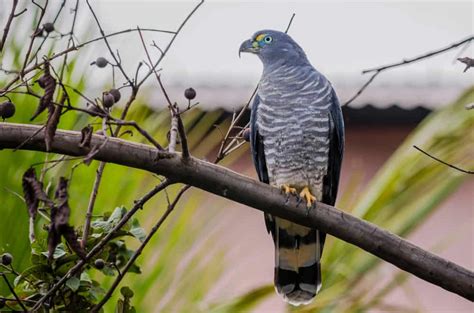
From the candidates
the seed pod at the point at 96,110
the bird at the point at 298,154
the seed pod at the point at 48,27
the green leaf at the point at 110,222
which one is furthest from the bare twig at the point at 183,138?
the bird at the point at 298,154

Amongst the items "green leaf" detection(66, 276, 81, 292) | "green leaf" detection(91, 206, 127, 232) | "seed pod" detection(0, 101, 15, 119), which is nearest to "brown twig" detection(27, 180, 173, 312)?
"green leaf" detection(66, 276, 81, 292)

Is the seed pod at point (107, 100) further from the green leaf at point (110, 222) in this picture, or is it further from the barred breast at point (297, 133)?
the barred breast at point (297, 133)

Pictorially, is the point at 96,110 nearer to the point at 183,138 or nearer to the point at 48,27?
the point at 183,138

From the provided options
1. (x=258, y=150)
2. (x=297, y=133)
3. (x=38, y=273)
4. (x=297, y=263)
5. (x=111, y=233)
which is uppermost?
(x=111, y=233)

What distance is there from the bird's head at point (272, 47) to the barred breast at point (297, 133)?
0.66ft

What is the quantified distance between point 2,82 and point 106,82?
1.56 ft

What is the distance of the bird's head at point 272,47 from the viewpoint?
12.5 ft

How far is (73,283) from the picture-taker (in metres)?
2.35

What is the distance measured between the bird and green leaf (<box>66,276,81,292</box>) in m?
1.11

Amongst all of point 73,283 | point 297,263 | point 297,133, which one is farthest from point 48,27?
point 297,263

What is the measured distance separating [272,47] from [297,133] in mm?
466

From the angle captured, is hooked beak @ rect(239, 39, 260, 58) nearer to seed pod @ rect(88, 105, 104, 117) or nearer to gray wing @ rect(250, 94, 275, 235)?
gray wing @ rect(250, 94, 275, 235)

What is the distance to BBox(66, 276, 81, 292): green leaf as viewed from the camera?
7.70 feet

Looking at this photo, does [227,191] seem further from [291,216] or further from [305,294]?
[305,294]
